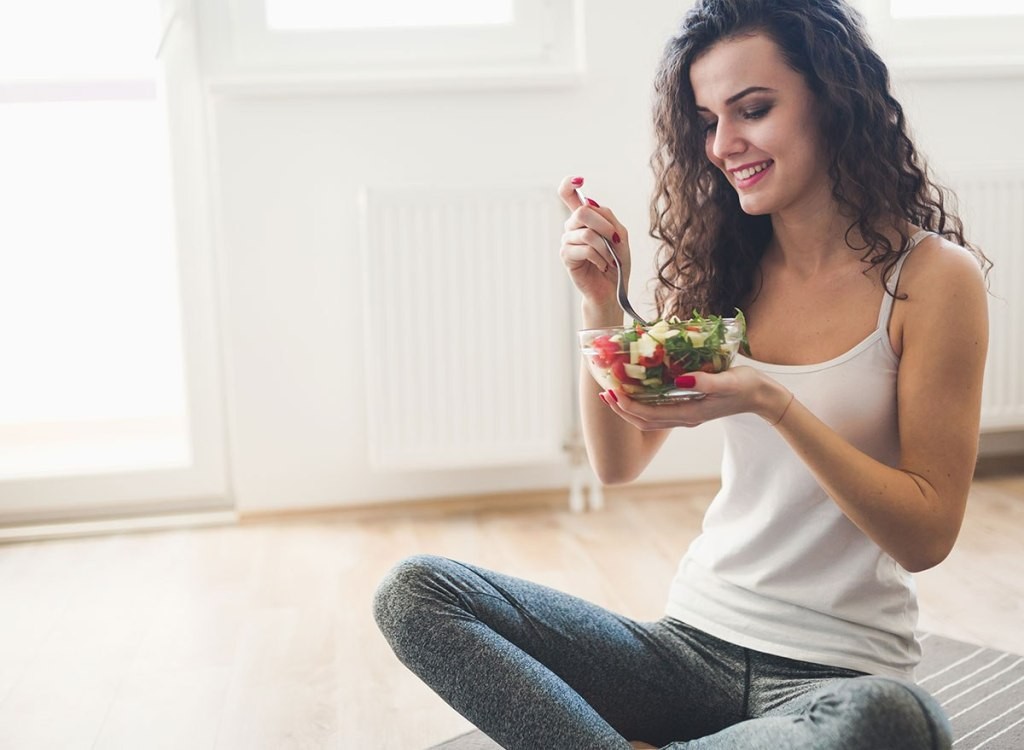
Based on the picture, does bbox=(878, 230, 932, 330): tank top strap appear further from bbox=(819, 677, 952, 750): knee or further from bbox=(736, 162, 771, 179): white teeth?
bbox=(819, 677, 952, 750): knee

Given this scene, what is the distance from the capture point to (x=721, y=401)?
0.99 m

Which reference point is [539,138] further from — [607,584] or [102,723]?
[102,723]

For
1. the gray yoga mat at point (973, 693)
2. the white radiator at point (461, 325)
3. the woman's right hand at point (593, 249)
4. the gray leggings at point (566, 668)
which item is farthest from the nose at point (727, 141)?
the white radiator at point (461, 325)

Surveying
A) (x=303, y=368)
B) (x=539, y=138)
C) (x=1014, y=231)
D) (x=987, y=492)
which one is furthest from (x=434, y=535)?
(x=1014, y=231)

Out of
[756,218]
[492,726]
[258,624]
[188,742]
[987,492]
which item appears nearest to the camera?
[492,726]

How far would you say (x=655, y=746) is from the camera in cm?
119

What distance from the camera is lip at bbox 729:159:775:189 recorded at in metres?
1.19

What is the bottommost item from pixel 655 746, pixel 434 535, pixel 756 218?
pixel 434 535

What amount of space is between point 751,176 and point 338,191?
1.59m

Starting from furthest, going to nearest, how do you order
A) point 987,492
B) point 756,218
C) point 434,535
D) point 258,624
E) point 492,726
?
1. point 987,492
2. point 434,535
3. point 258,624
4. point 756,218
5. point 492,726

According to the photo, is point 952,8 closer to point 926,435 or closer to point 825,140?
point 825,140

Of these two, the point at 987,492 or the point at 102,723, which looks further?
the point at 987,492

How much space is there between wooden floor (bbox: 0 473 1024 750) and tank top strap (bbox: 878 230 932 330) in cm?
85

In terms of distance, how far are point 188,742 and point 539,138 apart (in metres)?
1.64
